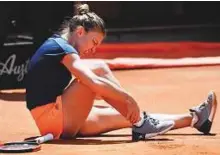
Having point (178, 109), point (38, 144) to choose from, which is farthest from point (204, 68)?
point (38, 144)

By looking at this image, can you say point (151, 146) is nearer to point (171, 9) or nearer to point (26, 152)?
point (26, 152)

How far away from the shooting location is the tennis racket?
307 centimetres

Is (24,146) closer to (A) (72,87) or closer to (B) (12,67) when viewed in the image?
(A) (72,87)

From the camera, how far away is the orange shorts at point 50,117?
130 inches

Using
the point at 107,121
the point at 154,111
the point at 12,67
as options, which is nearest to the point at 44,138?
the point at 107,121

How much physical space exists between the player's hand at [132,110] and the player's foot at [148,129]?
0.08 meters

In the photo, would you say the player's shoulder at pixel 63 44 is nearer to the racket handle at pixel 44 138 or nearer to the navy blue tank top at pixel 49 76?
the navy blue tank top at pixel 49 76

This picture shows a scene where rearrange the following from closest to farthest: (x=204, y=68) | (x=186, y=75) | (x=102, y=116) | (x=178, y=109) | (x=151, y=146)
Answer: (x=151, y=146), (x=102, y=116), (x=178, y=109), (x=186, y=75), (x=204, y=68)

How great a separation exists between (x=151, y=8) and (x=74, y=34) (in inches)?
223

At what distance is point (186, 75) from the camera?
5.89 m

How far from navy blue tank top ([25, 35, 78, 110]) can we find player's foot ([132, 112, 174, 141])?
1.36 feet

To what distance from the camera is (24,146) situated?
10.2ft

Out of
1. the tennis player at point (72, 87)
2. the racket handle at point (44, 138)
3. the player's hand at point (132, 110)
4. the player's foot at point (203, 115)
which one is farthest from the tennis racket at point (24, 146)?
the player's foot at point (203, 115)

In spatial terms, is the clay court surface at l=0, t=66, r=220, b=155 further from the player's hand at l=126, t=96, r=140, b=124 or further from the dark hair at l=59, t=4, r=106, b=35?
the dark hair at l=59, t=4, r=106, b=35
